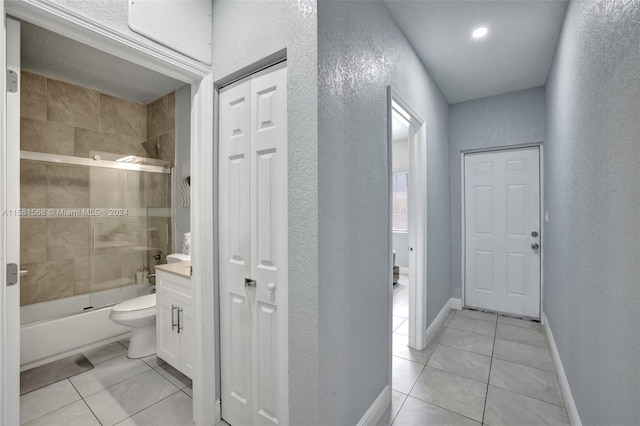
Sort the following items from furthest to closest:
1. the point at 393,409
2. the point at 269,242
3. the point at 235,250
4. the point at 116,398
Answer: the point at 116,398, the point at 393,409, the point at 235,250, the point at 269,242

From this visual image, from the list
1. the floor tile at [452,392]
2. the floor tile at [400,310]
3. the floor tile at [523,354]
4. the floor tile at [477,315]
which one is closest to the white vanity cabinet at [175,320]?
the floor tile at [452,392]

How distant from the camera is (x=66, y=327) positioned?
255 cm

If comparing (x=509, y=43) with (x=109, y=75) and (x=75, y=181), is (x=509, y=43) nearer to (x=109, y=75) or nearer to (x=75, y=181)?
(x=109, y=75)

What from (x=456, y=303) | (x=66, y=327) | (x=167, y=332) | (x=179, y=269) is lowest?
(x=456, y=303)

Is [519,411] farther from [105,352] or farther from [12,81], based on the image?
[105,352]

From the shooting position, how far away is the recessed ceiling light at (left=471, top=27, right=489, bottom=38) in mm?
2178

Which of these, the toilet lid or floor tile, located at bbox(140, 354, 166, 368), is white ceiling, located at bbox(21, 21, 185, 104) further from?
floor tile, located at bbox(140, 354, 166, 368)

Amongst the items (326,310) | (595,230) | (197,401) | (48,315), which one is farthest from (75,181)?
(595,230)

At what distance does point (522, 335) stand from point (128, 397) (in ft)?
11.6

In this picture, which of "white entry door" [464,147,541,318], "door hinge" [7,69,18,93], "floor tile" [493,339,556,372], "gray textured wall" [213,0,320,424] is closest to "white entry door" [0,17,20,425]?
"door hinge" [7,69,18,93]

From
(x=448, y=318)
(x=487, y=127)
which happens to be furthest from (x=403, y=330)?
(x=487, y=127)

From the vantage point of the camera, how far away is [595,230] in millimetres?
1359

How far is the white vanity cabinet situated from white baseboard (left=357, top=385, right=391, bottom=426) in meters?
1.18

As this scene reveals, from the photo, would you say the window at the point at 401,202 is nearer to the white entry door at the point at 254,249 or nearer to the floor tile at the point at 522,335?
the floor tile at the point at 522,335
